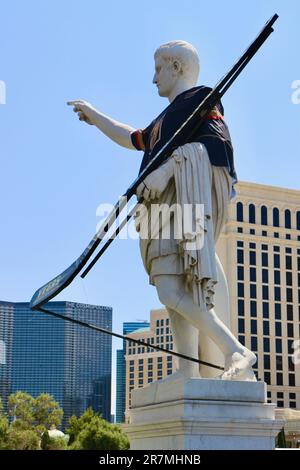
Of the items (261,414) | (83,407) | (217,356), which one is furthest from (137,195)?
(83,407)

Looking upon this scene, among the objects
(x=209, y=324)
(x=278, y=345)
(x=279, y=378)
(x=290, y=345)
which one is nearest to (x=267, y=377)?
(x=279, y=378)

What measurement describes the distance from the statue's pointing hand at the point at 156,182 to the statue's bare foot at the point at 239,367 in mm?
1919

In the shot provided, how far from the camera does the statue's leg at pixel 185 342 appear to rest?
341 inches

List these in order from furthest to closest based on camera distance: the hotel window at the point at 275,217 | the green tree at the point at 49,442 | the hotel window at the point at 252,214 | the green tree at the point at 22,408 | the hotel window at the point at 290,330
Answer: the hotel window at the point at 290,330 < the hotel window at the point at 275,217 < the hotel window at the point at 252,214 < the green tree at the point at 22,408 < the green tree at the point at 49,442

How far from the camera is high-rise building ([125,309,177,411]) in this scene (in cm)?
10544

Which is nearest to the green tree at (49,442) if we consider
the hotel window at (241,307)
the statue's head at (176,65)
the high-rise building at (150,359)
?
the hotel window at (241,307)

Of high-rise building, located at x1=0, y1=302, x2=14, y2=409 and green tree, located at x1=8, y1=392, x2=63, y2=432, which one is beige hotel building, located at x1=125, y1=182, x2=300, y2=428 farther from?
high-rise building, located at x1=0, y1=302, x2=14, y2=409

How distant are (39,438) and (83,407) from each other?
8367cm

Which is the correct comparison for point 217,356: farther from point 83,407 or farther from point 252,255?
point 83,407

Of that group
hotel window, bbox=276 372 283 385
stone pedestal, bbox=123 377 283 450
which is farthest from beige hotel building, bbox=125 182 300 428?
stone pedestal, bbox=123 377 283 450

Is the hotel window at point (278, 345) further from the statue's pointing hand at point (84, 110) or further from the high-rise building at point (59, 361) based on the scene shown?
the statue's pointing hand at point (84, 110)

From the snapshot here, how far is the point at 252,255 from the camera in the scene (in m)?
83.8

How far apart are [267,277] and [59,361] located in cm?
5788

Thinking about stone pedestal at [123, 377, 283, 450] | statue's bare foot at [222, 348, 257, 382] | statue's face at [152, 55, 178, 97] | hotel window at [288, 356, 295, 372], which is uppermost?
hotel window at [288, 356, 295, 372]
